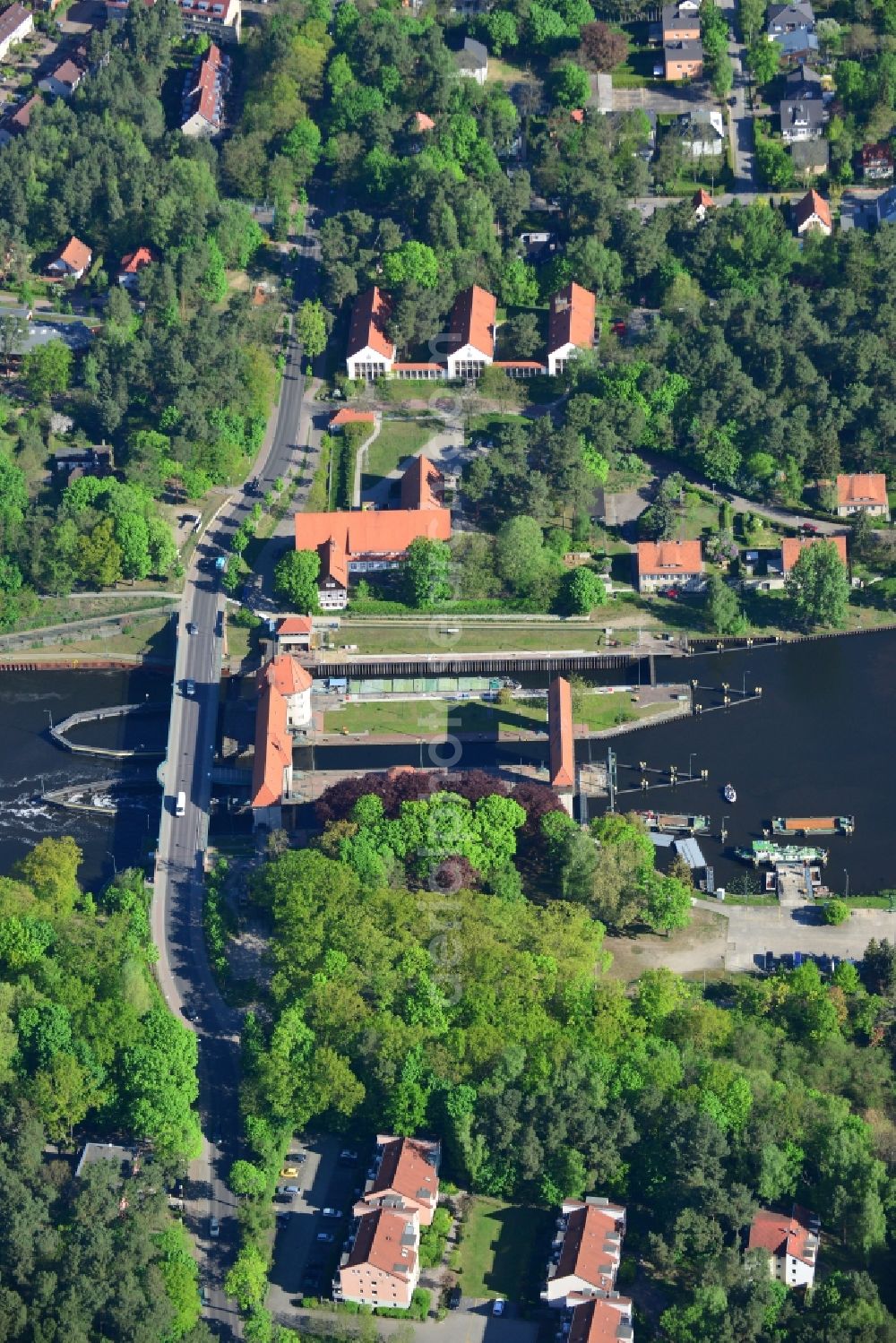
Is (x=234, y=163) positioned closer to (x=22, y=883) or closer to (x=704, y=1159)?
(x=22, y=883)

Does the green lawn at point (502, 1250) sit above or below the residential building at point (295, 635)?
below

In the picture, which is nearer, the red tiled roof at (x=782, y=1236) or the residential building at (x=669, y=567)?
the red tiled roof at (x=782, y=1236)

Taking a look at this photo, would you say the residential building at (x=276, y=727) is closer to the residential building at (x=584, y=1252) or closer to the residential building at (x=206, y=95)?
the residential building at (x=584, y=1252)

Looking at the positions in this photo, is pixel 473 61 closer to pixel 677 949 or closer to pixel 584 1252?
pixel 677 949

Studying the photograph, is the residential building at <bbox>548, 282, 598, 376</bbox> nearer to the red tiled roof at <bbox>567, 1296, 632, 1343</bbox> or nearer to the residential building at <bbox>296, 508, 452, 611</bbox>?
the residential building at <bbox>296, 508, 452, 611</bbox>

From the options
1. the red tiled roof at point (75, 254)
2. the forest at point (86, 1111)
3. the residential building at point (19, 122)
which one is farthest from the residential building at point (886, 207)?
the forest at point (86, 1111)

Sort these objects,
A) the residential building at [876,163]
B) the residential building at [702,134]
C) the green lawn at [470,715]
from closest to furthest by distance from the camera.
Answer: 1. the green lawn at [470,715]
2. the residential building at [876,163]
3. the residential building at [702,134]

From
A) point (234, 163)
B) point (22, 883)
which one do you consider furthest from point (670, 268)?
point (22, 883)
